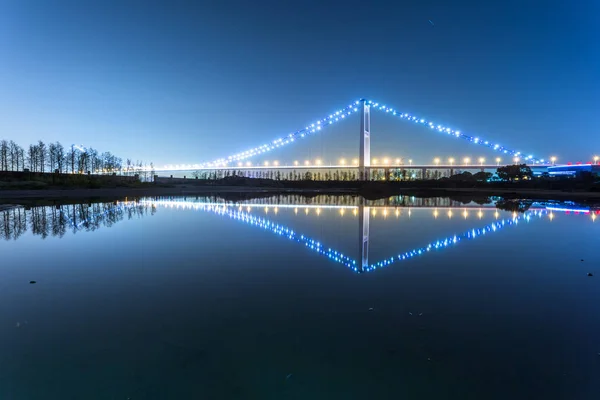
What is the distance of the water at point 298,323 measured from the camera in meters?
2.31

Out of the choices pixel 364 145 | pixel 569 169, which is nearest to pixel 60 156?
pixel 364 145

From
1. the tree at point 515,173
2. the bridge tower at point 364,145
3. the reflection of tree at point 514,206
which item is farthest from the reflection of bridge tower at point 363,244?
the tree at point 515,173

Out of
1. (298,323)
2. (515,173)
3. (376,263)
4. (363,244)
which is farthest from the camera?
(515,173)

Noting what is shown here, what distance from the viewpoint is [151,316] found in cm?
332

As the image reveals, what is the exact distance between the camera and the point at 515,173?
46.0m

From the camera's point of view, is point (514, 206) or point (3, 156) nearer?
point (514, 206)

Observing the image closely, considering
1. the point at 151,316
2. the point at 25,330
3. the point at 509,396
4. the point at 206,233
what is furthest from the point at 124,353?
the point at 206,233

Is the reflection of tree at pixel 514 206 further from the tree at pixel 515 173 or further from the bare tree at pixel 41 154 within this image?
the bare tree at pixel 41 154

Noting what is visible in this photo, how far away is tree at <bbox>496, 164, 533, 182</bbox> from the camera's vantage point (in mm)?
45969

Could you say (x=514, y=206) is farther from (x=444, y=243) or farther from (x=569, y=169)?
(x=569, y=169)

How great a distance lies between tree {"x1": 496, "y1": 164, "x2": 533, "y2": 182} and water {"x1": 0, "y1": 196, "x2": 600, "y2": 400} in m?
45.6

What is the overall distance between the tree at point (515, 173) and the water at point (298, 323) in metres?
45.6

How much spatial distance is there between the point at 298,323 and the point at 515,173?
5047 centimetres

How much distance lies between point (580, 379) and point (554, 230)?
7911 mm
